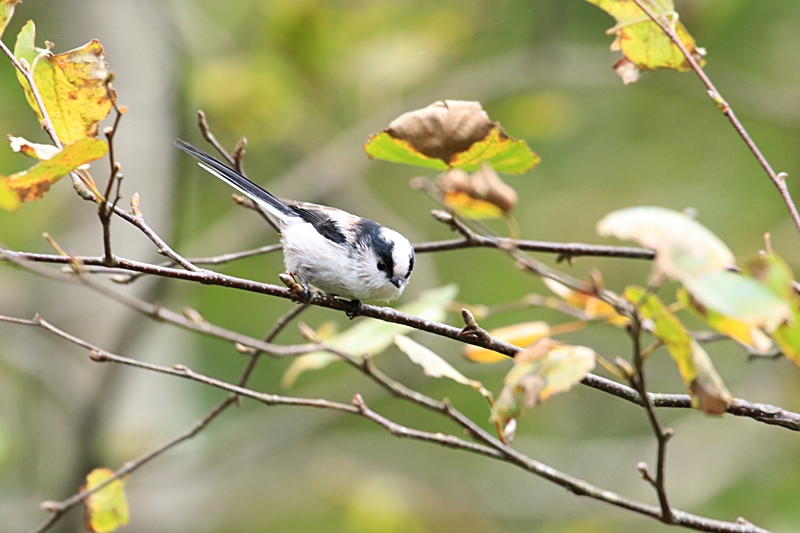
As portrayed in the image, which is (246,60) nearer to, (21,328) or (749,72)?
(21,328)

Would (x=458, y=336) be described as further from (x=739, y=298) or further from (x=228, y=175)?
(x=228, y=175)

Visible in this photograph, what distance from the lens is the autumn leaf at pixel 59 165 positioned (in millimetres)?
1431

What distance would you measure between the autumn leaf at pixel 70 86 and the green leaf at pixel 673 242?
121cm

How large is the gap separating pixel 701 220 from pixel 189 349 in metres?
4.19

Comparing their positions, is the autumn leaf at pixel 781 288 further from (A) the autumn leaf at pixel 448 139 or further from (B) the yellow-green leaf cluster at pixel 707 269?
(A) the autumn leaf at pixel 448 139

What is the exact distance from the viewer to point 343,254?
2.73m

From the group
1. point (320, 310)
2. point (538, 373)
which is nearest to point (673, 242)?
point (538, 373)

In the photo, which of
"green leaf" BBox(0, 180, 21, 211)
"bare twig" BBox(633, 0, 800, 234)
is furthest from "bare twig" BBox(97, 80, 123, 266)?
"bare twig" BBox(633, 0, 800, 234)

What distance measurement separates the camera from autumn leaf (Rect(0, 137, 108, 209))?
1.43 metres

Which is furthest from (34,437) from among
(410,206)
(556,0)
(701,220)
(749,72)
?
(749,72)

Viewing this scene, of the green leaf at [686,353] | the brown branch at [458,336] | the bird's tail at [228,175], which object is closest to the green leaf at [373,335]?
the brown branch at [458,336]

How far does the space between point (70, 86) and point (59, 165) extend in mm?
387

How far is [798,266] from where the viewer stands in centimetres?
521

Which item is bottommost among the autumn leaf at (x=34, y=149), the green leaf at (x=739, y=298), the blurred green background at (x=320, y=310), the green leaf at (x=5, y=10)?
the blurred green background at (x=320, y=310)
